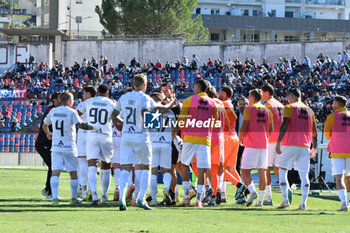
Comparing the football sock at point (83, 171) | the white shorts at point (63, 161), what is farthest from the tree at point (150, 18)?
the white shorts at point (63, 161)

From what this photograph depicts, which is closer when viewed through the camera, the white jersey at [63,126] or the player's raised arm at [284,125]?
the white jersey at [63,126]

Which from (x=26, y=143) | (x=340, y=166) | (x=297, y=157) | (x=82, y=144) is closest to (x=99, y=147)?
(x=82, y=144)

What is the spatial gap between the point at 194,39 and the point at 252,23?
53.7 ft

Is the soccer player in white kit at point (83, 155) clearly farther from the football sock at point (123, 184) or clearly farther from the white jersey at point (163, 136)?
the football sock at point (123, 184)

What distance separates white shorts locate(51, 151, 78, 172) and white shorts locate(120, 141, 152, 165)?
1.77 m

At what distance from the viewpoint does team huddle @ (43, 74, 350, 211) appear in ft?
40.1

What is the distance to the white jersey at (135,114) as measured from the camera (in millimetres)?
12039

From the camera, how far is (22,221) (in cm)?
1016

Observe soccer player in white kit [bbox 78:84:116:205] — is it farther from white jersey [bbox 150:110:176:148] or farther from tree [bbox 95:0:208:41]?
tree [bbox 95:0:208:41]

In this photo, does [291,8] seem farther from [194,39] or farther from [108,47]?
[108,47]

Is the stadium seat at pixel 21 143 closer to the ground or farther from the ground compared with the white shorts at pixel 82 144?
closer to the ground

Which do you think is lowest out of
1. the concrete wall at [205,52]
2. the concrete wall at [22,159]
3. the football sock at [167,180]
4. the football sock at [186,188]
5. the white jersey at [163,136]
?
the concrete wall at [22,159]

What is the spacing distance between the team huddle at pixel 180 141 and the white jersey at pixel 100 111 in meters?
0.02

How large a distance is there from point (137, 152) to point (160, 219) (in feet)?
6.33
